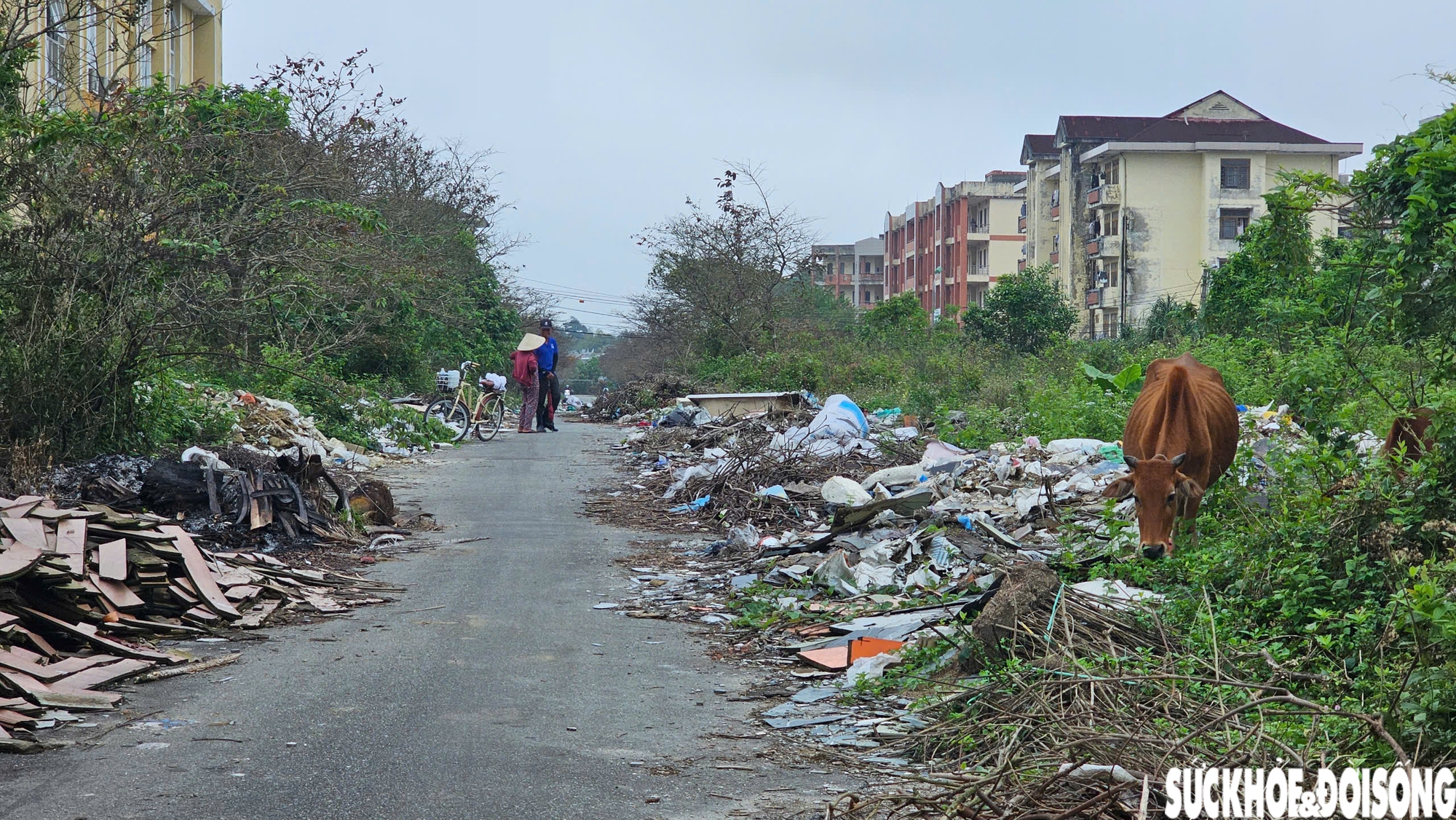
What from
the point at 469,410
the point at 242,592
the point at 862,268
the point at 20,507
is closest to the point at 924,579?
the point at 242,592

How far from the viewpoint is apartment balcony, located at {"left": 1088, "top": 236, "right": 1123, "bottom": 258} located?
2442 inches

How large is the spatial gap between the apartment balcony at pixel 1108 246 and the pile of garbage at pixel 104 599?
58.2 m

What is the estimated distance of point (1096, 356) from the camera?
105 feet

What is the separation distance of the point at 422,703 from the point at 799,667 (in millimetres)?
2196

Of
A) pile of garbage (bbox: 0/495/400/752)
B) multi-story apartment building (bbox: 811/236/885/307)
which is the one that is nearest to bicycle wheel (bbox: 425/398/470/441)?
pile of garbage (bbox: 0/495/400/752)

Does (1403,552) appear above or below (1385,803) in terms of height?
above

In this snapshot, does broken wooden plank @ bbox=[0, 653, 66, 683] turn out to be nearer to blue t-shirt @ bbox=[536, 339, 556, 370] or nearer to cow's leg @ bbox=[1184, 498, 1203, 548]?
cow's leg @ bbox=[1184, 498, 1203, 548]

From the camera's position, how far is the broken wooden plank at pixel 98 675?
5.93 metres

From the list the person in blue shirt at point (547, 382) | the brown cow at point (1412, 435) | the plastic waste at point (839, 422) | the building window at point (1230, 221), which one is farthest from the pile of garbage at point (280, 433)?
the building window at point (1230, 221)

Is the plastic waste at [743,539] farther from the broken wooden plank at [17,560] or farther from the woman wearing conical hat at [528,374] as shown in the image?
the woman wearing conical hat at [528,374]

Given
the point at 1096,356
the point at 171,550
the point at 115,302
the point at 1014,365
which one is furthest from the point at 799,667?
the point at 1096,356

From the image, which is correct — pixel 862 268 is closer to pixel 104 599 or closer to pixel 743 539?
pixel 743 539

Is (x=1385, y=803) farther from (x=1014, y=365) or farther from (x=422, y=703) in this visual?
(x=1014, y=365)

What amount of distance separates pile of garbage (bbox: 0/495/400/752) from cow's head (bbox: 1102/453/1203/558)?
5335mm
